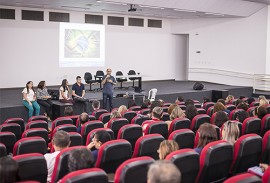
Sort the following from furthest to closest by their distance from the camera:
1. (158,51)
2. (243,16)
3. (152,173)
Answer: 1. (158,51)
2. (243,16)
3. (152,173)

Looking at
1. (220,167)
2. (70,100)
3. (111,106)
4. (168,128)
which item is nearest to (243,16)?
(111,106)

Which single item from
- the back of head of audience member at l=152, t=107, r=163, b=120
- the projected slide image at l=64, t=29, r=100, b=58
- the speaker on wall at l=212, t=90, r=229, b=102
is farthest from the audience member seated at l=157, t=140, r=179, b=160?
the projected slide image at l=64, t=29, r=100, b=58

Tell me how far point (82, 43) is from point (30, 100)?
626cm

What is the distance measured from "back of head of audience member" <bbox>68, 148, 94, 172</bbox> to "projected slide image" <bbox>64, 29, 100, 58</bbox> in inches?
510

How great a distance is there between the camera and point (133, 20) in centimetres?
1772

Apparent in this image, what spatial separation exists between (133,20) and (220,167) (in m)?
14.8

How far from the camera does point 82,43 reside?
15945 mm

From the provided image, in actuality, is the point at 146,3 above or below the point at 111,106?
above

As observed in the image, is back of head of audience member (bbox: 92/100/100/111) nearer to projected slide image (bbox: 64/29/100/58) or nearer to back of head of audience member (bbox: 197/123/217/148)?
back of head of audience member (bbox: 197/123/217/148)

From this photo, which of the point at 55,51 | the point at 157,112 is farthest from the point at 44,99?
the point at 157,112

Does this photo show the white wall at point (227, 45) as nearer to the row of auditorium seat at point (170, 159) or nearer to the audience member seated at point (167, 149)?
the row of auditorium seat at point (170, 159)

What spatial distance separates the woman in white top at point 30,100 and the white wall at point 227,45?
10.4 meters

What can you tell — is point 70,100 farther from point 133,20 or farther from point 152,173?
point 152,173

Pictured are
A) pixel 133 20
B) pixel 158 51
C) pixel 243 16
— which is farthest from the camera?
pixel 158 51
